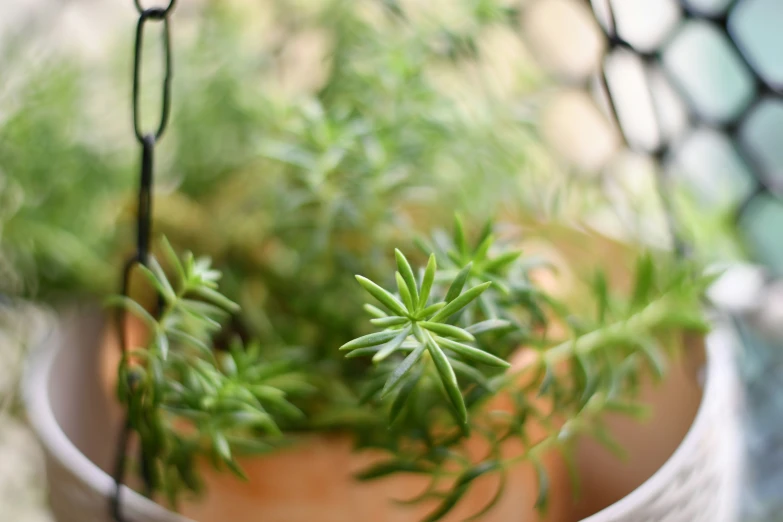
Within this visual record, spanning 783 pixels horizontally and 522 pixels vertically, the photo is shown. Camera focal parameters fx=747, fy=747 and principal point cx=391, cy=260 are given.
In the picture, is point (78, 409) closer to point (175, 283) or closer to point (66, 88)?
point (175, 283)

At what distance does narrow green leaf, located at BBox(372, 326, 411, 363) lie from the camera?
28cm

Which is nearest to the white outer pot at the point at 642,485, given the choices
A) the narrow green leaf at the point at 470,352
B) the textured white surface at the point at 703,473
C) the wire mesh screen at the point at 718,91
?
the textured white surface at the point at 703,473

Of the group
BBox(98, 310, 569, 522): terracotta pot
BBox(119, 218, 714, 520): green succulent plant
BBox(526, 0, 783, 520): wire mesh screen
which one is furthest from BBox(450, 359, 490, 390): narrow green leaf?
BBox(526, 0, 783, 520): wire mesh screen

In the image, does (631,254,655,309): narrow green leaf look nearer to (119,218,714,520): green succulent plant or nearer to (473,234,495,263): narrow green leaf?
(119,218,714,520): green succulent plant

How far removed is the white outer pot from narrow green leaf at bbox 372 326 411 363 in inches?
5.0

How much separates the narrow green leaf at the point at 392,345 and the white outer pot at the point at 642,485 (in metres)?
0.13

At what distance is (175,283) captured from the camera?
60 cm

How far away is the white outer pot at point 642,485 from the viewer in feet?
1.19

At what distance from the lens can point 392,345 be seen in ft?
0.95

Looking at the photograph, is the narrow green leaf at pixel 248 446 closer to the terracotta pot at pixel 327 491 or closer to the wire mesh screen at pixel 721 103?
the terracotta pot at pixel 327 491

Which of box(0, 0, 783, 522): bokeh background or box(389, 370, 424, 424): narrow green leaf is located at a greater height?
box(0, 0, 783, 522): bokeh background

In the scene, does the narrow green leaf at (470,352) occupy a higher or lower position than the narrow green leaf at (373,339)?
lower

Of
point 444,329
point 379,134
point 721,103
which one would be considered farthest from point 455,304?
point 721,103

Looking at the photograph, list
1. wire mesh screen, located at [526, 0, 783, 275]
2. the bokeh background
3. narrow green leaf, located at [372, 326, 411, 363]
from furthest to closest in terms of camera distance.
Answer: wire mesh screen, located at [526, 0, 783, 275], the bokeh background, narrow green leaf, located at [372, 326, 411, 363]
